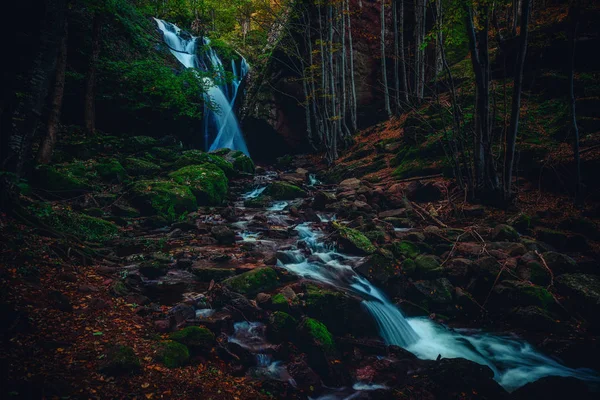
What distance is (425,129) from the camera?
523 inches

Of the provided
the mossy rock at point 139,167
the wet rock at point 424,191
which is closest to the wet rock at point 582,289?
the wet rock at point 424,191

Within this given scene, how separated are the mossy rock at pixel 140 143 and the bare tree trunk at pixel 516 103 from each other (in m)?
14.8

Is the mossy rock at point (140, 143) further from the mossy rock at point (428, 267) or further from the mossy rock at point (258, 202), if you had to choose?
the mossy rock at point (428, 267)

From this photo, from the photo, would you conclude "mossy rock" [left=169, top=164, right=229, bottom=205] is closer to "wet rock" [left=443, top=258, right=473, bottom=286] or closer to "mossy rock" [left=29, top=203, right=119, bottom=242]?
"mossy rock" [left=29, top=203, right=119, bottom=242]

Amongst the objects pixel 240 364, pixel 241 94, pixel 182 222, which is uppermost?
pixel 241 94

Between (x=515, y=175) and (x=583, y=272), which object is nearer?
(x=583, y=272)

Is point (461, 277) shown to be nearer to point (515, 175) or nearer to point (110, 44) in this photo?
point (515, 175)

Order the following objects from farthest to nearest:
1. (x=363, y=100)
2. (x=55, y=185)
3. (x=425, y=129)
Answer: (x=363, y=100) < (x=425, y=129) < (x=55, y=185)

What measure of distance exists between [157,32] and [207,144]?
7690 millimetres

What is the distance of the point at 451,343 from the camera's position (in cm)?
560

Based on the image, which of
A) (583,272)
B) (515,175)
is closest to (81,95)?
(515,175)

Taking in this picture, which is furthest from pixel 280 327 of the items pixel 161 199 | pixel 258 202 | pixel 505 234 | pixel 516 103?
pixel 258 202

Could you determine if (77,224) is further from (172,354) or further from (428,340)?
(428,340)

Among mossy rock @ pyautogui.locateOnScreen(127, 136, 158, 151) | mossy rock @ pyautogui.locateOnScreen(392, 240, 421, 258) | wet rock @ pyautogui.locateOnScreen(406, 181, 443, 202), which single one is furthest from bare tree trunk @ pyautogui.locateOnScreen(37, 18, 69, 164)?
wet rock @ pyautogui.locateOnScreen(406, 181, 443, 202)
